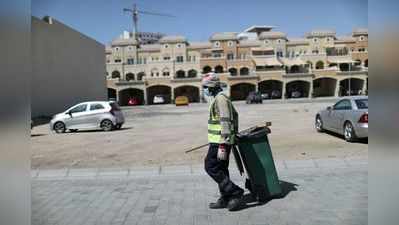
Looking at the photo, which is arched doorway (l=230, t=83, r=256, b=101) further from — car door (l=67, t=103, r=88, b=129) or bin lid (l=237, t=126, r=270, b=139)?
bin lid (l=237, t=126, r=270, b=139)

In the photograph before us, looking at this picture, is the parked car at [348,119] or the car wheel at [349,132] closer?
the parked car at [348,119]

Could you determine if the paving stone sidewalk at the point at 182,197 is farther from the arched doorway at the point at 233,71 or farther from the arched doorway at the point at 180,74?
the arched doorway at the point at 233,71

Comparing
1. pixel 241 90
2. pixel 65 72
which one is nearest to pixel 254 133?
pixel 65 72

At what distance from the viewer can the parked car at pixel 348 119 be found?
10.4 m

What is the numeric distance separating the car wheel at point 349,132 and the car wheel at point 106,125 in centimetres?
1034

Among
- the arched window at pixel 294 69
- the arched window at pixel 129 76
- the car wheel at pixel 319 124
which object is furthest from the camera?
the arched window at pixel 294 69

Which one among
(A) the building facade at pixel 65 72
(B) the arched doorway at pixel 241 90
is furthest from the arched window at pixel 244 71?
(A) the building facade at pixel 65 72

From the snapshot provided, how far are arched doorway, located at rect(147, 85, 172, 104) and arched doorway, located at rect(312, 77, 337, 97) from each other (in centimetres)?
2404

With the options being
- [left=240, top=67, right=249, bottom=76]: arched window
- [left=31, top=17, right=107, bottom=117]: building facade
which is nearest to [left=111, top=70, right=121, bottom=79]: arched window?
[left=31, top=17, right=107, bottom=117]: building facade

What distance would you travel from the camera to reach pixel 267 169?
5.40 meters

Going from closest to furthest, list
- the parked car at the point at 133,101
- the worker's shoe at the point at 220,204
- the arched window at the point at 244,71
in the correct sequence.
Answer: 1. the worker's shoe at the point at 220,204
2. the parked car at the point at 133,101
3. the arched window at the point at 244,71

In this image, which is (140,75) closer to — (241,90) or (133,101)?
(133,101)
